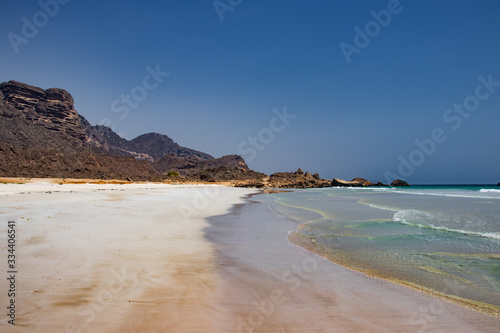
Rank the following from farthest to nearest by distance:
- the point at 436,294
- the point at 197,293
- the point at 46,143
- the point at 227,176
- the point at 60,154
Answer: the point at 227,176 → the point at 46,143 → the point at 60,154 → the point at 436,294 → the point at 197,293

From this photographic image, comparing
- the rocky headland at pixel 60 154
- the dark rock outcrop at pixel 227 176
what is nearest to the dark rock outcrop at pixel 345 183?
the rocky headland at pixel 60 154

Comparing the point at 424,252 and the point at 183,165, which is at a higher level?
the point at 183,165

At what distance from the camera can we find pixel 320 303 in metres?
3.60

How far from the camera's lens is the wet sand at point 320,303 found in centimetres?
303

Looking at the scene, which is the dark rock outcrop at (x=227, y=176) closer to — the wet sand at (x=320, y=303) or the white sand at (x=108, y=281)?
the white sand at (x=108, y=281)

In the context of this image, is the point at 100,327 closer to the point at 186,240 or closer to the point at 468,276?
the point at 186,240

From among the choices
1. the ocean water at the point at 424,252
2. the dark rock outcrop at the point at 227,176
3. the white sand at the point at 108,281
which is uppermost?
the dark rock outcrop at the point at 227,176

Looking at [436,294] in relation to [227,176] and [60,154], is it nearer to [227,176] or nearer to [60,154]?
[60,154]

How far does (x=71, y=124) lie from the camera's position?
8669cm

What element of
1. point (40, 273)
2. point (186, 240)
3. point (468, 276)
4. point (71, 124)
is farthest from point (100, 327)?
point (71, 124)

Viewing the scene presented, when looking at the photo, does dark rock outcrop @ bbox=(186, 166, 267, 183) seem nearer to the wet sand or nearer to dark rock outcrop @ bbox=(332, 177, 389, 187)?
dark rock outcrop @ bbox=(332, 177, 389, 187)

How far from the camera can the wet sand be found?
3.03 meters

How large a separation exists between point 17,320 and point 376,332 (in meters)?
3.82

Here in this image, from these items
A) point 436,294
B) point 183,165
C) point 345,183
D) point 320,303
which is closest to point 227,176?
point 345,183
